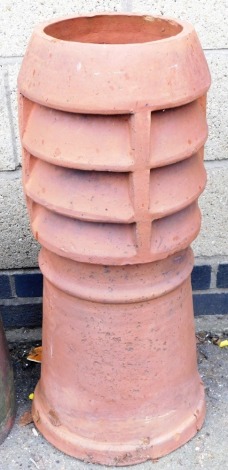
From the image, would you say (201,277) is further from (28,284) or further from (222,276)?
(28,284)

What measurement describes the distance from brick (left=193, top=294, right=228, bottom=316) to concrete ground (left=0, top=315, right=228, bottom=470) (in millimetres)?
188

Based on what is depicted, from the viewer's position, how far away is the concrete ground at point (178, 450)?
2.15 meters

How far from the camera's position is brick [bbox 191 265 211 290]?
2.66 meters

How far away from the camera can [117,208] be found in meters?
1.69

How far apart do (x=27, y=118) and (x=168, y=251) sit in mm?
528

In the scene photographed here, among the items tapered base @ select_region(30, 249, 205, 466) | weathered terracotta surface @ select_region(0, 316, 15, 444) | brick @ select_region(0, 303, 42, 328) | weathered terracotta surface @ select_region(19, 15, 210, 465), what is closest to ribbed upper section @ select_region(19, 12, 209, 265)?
weathered terracotta surface @ select_region(19, 15, 210, 465)

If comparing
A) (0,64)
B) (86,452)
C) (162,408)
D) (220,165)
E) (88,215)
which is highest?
(0,64)

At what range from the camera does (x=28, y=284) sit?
2.65m

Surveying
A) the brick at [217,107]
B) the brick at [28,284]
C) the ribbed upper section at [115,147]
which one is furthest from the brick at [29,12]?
the brick at [28,284]

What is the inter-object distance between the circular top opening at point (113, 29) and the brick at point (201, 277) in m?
1.04

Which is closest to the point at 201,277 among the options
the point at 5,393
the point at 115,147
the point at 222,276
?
the point at 222,276

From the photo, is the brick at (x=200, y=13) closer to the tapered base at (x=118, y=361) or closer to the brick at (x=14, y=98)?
the brick at (x=14, y=98)

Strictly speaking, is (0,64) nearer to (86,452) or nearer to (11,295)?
(11,295)

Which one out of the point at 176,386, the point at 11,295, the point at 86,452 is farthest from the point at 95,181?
the point at 11,295
